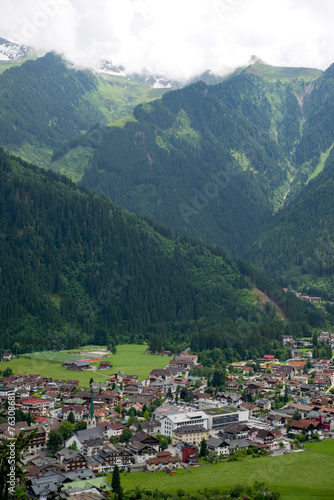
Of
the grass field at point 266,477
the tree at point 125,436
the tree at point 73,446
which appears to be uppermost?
the tree at point 125,436

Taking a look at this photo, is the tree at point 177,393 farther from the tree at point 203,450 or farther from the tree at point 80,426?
the tree at point 203,450

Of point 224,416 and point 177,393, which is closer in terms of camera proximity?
point 224,416

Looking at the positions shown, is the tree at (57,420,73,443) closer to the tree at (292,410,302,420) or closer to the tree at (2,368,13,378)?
the tree at (292,410,302,420)

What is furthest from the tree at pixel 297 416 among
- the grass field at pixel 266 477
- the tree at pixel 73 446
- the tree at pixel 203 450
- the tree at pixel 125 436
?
the tree at pixel 73 446

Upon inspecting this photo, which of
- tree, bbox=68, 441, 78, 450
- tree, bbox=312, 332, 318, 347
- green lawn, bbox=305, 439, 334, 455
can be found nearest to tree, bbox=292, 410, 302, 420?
green lawn, bbox=305, 439, 334, 455

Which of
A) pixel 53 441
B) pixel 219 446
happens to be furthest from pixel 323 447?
pixel 53 441

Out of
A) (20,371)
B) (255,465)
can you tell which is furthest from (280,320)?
(255,465)

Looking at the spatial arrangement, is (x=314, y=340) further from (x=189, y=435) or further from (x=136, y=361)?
(x=189, y=435)
